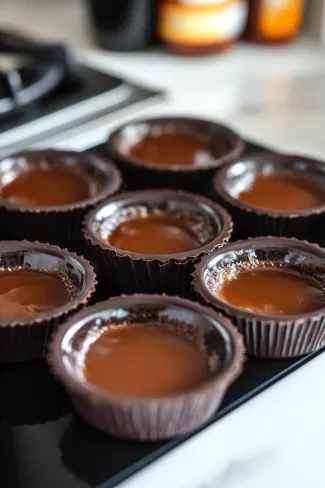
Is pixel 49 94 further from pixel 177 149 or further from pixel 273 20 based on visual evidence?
pixel 273 20

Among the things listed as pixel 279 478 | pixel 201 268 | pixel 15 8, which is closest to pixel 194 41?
pixel 15 8

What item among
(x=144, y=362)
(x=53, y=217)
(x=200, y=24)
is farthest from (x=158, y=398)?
(x=200, y=24)

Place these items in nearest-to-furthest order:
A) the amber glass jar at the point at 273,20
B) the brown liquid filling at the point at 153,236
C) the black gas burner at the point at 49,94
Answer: the brown liquid filling at the point at 153,236 → the black gas burner at the point at 49,94 → the amber glass jar at the point at 273,20

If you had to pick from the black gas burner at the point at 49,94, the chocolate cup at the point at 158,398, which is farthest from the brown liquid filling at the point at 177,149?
the chocolate cup at the point at 158,398

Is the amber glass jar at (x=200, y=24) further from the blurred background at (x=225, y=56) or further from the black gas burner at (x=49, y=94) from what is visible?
the black gas burner at (x=49, y=94)

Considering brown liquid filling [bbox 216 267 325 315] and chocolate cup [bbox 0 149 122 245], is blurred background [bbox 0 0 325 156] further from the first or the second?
brown liquid filling [bbox 216 267 325 315]
